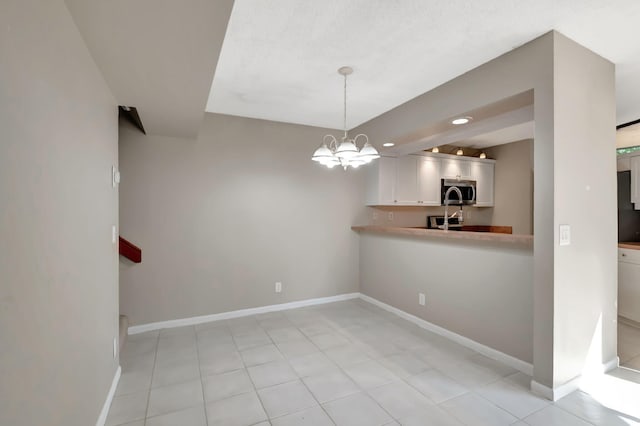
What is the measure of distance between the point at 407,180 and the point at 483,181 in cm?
186

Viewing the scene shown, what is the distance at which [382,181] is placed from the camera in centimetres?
462

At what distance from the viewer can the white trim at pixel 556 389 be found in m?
2.17

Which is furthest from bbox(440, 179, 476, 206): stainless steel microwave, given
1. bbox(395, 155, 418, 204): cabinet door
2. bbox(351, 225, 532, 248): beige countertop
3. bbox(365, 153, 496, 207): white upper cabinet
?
bbox(351, 225, 532, 248): beige countertop

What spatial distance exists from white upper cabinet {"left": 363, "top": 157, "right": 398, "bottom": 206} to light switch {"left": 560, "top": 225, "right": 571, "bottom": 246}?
2542 millimetres

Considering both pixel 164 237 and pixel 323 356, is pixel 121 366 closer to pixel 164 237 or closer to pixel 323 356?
pixel 164 237

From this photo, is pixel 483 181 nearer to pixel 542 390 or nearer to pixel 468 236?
pixel 468 236

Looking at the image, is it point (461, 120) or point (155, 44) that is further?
point (461, 120)

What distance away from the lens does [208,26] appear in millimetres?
1462

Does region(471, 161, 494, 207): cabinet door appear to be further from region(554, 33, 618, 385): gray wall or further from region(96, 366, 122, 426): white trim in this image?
region(96, 366, 122, 426): white trim

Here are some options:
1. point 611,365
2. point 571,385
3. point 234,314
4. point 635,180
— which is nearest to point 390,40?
point 571,385

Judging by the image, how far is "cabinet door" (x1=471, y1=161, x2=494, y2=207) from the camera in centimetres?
562

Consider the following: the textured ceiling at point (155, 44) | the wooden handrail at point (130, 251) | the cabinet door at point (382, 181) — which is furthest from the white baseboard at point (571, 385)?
the wooden handrail at point (130, 251)

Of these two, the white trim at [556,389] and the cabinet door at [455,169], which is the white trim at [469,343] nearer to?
the white trim at [556,389]

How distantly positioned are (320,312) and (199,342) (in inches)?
61.3
